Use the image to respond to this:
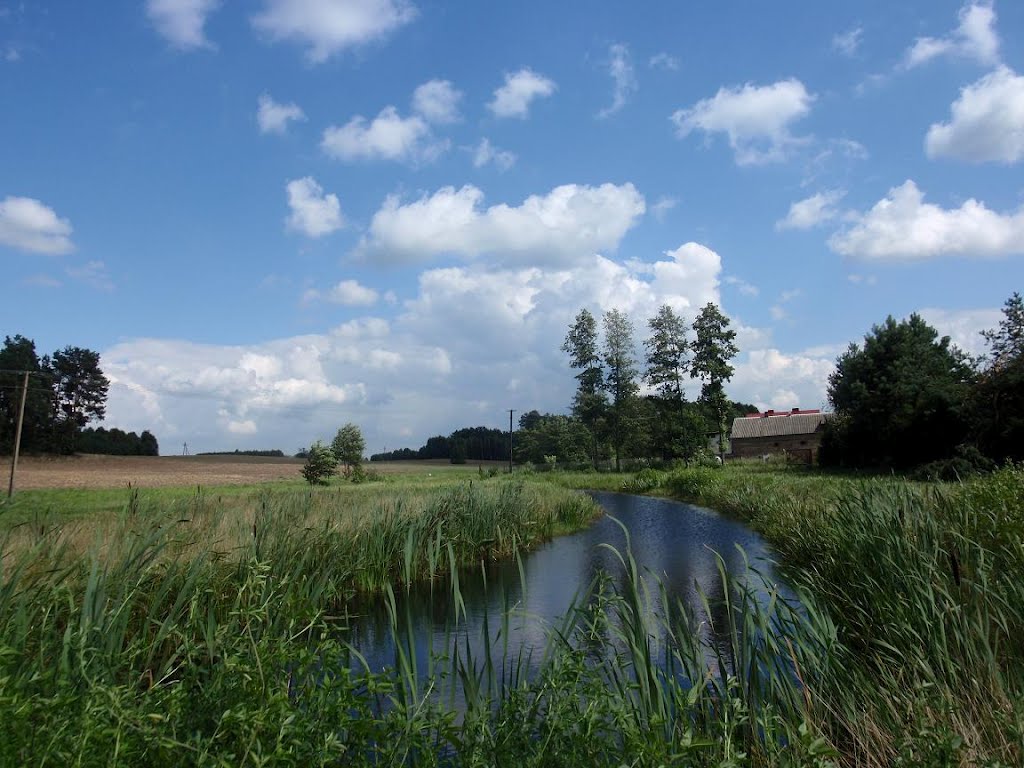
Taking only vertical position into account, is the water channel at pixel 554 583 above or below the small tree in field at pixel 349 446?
below

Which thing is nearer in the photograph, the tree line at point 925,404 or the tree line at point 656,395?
the tree line at point 925,404

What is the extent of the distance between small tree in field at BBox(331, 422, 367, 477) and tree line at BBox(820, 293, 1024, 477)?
29.5 meters

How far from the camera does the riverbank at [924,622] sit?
122 inches

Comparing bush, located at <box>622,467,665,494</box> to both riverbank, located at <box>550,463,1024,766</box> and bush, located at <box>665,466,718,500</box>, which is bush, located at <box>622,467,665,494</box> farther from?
riverbank, located at <box>550,463,1024,766</box>

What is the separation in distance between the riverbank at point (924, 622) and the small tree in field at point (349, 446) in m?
A: 35.3

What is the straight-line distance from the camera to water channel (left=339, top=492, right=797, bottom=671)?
Result: 664 cm

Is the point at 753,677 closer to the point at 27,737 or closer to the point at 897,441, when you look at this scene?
the point at 27,737

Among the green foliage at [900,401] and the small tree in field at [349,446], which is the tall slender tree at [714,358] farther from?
the small tree in field at [349,446]

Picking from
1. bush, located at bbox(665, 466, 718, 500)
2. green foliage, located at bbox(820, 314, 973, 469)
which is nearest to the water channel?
bush, located at bbox(665, 466, 718, 500)

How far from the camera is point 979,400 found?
80.2ft

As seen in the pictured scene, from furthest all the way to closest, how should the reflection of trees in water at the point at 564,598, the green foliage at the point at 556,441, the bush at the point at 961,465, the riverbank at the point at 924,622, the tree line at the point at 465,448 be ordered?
the tree line at the point at 465,448
the green foliage at the point at 556,441
the bush at the point at 961,465
the reflection of trees in water at the point at 564,598
the riverbank at the point at 924,622

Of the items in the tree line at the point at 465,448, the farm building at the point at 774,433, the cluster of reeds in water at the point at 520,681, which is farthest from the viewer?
the tree line at the point at 465,448

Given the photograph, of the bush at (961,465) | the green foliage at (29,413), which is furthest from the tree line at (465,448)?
the bush at (961,465)

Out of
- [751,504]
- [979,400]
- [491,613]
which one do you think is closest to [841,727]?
[491,613]
